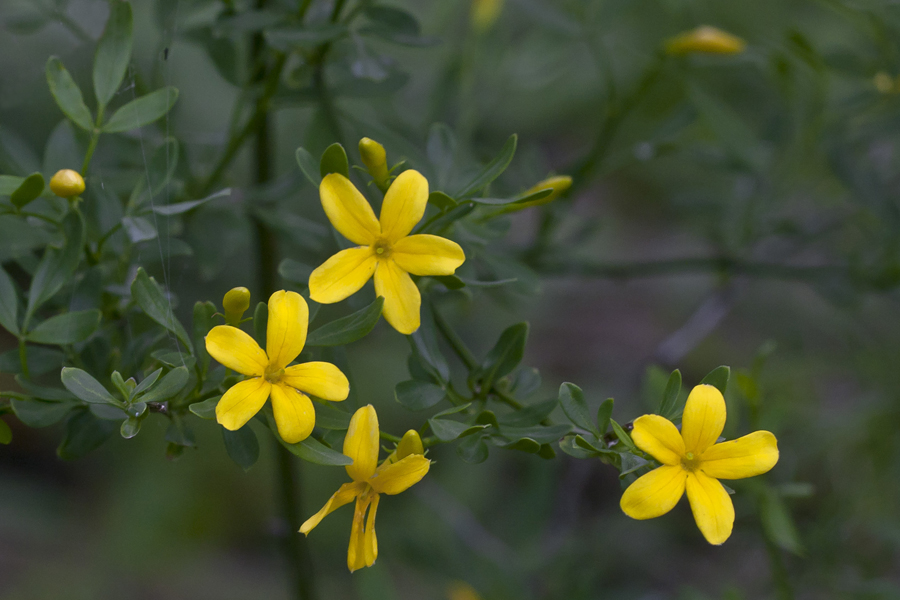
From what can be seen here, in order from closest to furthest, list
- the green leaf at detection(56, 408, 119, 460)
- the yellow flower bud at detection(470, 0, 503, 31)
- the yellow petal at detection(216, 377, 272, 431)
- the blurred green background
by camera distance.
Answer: the yellow petal at detection(216, 377, 272, 431) → the green leaf at detection(56, 408, 119, 460) → the blurred green background → the yellow flower bud at detection(470, 0, 503, 31)

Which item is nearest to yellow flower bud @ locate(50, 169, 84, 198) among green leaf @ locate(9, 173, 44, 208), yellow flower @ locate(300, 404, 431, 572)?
green leaf @ locate(9, 173, 44, 208)

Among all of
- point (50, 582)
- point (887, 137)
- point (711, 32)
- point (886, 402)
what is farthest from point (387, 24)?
→ point (50, 582)

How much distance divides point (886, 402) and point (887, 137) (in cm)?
48

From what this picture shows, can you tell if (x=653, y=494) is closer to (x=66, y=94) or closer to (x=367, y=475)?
(x=367, y=475)

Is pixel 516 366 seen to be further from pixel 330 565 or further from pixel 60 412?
pixel 330 565

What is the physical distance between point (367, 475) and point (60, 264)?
260 mm

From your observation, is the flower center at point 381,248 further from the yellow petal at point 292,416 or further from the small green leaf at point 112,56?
the small green leaf at point 112,56

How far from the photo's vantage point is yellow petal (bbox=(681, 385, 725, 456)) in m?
0.38

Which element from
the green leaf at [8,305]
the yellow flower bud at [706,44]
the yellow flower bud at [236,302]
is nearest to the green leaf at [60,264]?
the green leaf at [8,305]

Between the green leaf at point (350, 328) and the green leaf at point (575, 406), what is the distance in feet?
0.39

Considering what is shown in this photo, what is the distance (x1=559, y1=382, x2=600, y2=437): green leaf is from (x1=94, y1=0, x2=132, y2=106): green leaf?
37cm

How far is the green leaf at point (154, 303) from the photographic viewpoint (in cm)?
39

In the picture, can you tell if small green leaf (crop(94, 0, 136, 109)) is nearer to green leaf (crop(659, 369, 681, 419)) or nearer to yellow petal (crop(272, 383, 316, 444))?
yellow petal (crop(272, 383, 316, 444))

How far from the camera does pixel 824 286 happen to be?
94cm
